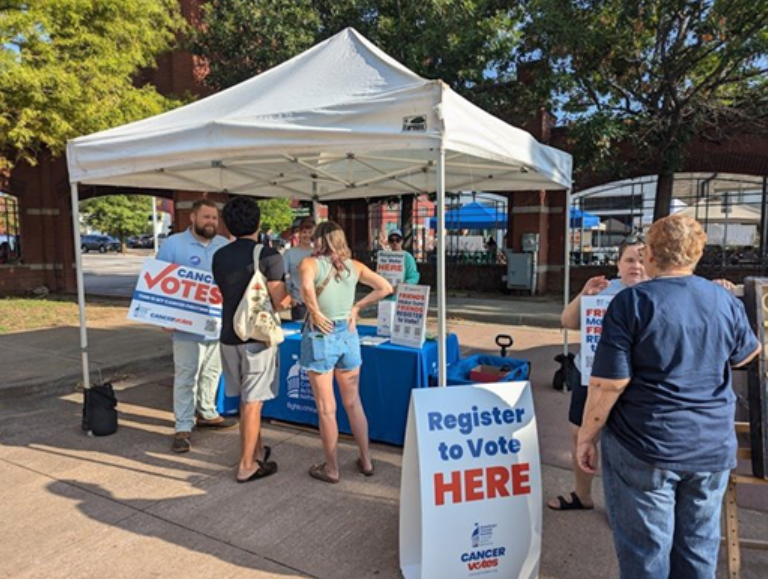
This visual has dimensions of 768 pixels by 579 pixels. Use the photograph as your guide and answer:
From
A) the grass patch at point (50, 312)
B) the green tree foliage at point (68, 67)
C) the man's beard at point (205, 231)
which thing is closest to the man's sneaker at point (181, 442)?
the man's beard at point (205, 231)

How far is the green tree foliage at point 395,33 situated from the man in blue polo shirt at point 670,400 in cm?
987

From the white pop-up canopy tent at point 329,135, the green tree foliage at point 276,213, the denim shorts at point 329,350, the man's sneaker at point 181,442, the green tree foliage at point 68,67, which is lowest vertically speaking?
the man's sneaker at point 181,442

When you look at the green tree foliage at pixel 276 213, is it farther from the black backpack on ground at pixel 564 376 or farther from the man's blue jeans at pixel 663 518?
the man's blue jeans at pixel 663 518

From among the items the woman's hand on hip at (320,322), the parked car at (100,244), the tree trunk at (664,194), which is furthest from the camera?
the parked car at (100,244)

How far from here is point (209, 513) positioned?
10.9ft

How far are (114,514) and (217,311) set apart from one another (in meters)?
1.63

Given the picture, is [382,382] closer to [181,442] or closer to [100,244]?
[181,442]

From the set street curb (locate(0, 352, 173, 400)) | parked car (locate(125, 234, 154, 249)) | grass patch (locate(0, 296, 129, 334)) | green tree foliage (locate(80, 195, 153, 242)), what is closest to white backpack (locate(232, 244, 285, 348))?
street curb (locate(0, 352, 173, 400))

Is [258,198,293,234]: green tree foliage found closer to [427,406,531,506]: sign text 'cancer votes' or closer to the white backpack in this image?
the white backpack

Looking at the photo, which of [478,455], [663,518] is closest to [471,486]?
[478,455]

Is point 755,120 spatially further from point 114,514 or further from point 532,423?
point 114,514

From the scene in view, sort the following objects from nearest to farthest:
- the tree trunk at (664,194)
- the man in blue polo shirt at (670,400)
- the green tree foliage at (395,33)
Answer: the man in blue polo shirt at (670,400), the green tree foliage at (395,33), the tree trunk at (664,194)

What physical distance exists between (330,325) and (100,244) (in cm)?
4940

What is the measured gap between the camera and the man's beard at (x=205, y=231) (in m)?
4.34
